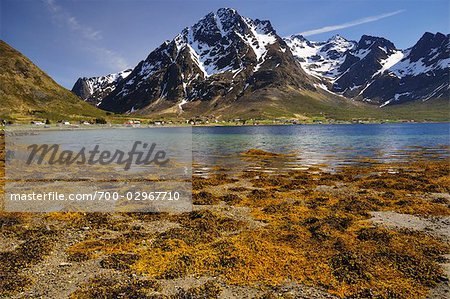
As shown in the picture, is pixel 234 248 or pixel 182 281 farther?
pixel 234 248

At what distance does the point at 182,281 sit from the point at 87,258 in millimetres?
5152

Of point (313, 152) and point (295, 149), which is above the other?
point (295, 149)

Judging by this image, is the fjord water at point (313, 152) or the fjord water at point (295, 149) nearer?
the fjord water at point (313, 152)

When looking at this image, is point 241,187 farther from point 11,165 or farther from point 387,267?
point 11,165

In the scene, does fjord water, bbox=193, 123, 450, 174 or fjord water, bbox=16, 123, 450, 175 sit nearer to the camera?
fjord water, bbox=193, 123, 450, 174

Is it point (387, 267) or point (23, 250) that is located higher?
point (23, 250)

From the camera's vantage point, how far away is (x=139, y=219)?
21.5 meters

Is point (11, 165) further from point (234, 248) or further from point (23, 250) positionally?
point (234, 248)

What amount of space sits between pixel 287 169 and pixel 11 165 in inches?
1552

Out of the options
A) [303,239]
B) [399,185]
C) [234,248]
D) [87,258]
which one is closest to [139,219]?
[87,258]

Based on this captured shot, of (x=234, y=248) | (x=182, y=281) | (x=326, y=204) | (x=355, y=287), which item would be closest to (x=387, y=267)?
(x=355, y=287)

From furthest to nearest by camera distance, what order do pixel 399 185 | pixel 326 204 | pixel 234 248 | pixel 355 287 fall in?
1. pixel 399 185
2. pixel 326 204
3. pixel 234 248
4. pixel 355 287

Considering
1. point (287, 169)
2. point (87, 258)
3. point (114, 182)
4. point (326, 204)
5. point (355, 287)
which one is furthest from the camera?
point (287, 169)

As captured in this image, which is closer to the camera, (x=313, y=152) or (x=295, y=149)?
(x=313, y=152)
